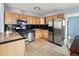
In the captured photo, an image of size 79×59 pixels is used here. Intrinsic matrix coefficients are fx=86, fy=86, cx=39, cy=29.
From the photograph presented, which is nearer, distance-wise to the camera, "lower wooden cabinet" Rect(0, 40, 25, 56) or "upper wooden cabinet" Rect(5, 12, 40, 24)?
"lower wooden cabinet" Rect(0, 40, 25, 56)

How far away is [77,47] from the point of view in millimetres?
1690

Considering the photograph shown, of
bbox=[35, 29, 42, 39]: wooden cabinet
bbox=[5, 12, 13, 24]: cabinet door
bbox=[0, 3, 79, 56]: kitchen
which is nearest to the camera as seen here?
bbox=[0, 3, 79, 56]: kitchen

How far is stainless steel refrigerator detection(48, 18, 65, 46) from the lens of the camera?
429 cm

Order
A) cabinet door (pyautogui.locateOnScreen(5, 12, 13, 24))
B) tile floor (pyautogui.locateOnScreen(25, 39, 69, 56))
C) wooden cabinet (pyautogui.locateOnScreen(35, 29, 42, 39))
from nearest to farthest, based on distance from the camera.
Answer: tile floor (pyautogui.locateOnScreen(25, 39, 69, 56))
cabinet door (pyautogui.locateOnScreen(5, 12, 13, 24))
wooden cabinet (pyautogui.locateOnScreen(35, 29, 42, 39))

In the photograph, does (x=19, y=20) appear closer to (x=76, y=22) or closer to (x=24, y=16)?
(x=24, y=16)

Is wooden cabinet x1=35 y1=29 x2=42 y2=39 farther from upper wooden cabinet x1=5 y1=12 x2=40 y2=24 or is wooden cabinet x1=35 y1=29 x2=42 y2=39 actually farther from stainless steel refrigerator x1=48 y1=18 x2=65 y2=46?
stainless steel refrigerator x1=48 y1=18 x2=65 y2=46

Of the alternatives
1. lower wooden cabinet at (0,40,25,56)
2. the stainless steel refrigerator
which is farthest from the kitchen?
lower wooden cabinet at (0,40,25,56)

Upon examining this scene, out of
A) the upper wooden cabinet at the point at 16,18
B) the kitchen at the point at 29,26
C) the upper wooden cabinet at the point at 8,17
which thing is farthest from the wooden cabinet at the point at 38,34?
the upper wooden cabinet at the point at 8,17

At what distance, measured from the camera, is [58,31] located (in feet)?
14.4

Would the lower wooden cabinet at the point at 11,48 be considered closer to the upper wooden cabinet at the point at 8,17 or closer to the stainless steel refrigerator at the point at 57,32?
the upper wooden cabinet at the point at 8,17

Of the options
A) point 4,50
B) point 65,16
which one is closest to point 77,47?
point 4,50

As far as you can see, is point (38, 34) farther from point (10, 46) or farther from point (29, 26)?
point (10, 46)

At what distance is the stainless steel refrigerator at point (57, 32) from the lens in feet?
14.1

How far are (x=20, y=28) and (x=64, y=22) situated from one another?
7.95 ft
